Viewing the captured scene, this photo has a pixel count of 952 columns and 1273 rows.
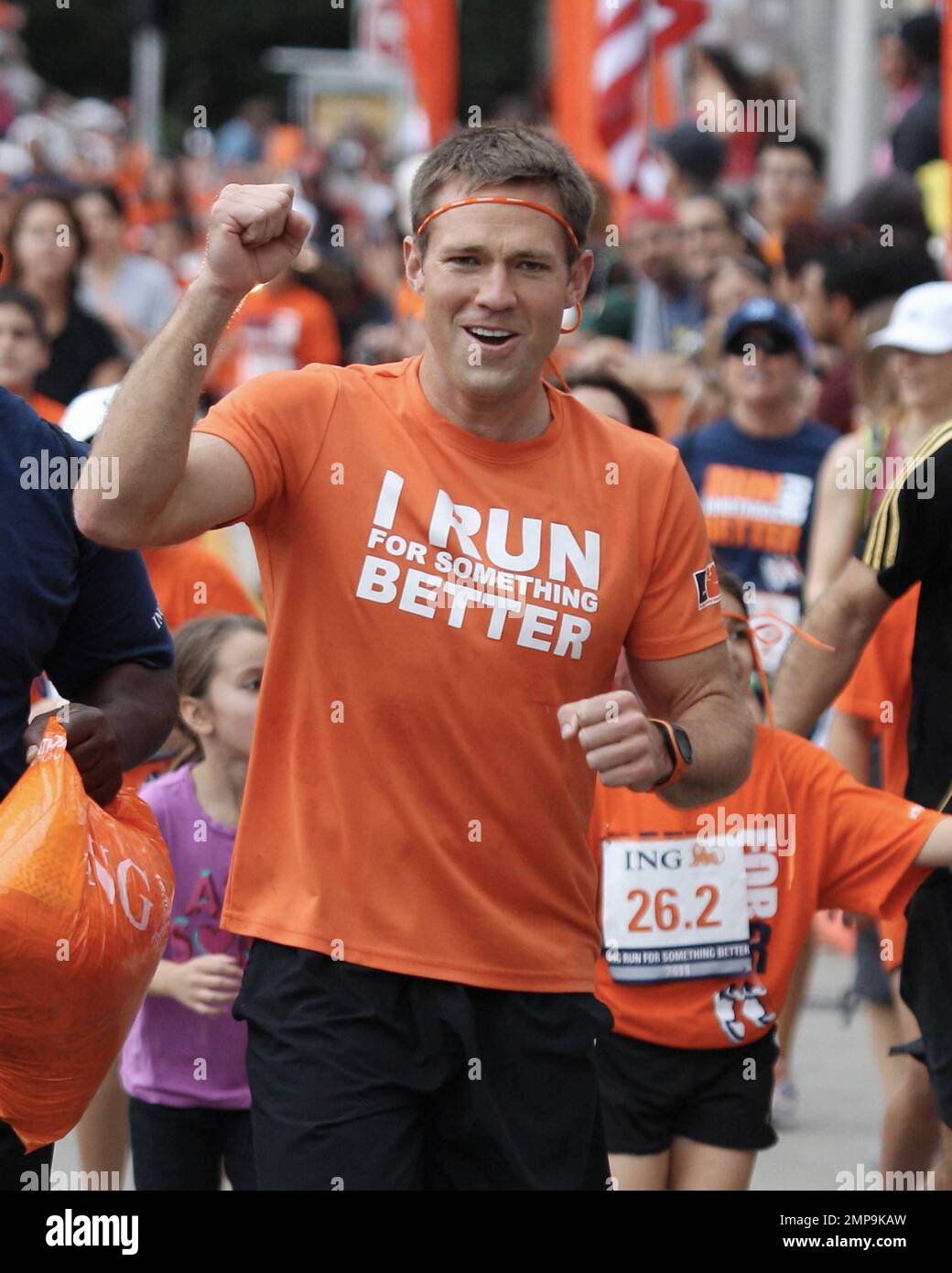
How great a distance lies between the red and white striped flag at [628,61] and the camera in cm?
1491

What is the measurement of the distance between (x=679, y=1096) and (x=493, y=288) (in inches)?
81.8

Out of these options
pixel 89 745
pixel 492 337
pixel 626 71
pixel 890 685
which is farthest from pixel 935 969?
pixel 626 71

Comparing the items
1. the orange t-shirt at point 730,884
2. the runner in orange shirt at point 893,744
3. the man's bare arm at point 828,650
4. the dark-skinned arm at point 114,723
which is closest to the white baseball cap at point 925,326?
the runner in orange shirt at point 893,744

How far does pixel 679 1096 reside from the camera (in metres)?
4.93

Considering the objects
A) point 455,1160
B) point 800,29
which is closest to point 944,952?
point 455,1160

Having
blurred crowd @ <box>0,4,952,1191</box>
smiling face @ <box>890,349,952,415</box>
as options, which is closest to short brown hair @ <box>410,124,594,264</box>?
blurred crowd @ <box>0,4,952,1191</box>

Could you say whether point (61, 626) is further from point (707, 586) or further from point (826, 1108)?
point (826, 1108)

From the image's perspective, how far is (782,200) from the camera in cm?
1228

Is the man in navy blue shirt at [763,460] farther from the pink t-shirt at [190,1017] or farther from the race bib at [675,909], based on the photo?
the pink t-shirt at [190,1017]

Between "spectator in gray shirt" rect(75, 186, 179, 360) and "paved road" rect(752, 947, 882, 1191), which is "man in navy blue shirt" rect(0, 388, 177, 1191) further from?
"spectator in gray shirt" rect(75, 186, 179, 360)

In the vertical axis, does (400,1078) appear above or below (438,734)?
below

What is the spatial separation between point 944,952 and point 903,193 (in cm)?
641

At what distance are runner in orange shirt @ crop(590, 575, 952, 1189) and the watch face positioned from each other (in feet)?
4.35

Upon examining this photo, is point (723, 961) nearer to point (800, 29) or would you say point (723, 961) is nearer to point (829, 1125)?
point (829, 1125)
